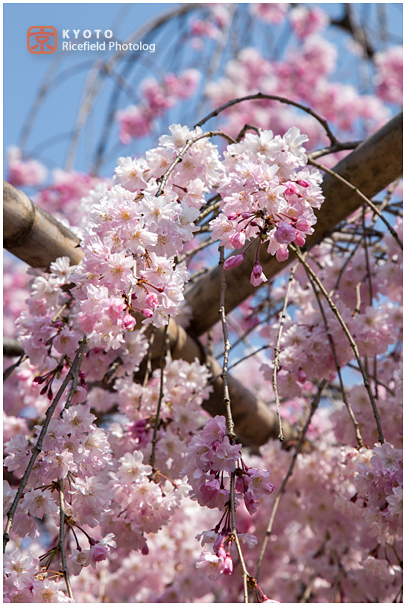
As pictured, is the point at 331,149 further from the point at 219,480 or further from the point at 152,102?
the point at 152,102

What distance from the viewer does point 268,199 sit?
0.97 m

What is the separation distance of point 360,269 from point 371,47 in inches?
152

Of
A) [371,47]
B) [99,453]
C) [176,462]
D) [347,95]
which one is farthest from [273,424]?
[347,95]

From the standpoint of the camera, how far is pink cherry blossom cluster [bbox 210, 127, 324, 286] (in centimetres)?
95

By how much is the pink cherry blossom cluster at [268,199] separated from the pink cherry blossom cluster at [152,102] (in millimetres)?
4083

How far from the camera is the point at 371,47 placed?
4.89 meters

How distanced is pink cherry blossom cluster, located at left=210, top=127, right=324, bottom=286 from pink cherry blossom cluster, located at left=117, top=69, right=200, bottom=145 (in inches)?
161

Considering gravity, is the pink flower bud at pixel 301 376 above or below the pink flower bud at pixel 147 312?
above

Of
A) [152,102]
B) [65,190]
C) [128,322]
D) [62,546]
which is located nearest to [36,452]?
[62,546]

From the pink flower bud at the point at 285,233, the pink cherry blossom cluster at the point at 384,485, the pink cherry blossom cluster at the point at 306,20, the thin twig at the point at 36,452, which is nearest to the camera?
the thin twig at the point at 36,452

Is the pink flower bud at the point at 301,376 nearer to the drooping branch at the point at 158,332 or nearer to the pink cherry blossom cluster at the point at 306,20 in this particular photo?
the drooping branch at the point at 158,332

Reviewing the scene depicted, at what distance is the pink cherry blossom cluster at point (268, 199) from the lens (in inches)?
37.4

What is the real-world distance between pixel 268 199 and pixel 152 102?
4518mm

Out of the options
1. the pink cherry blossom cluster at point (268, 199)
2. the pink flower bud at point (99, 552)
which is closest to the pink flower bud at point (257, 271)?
the pink cherry blossom cluster at point (268, 199)
